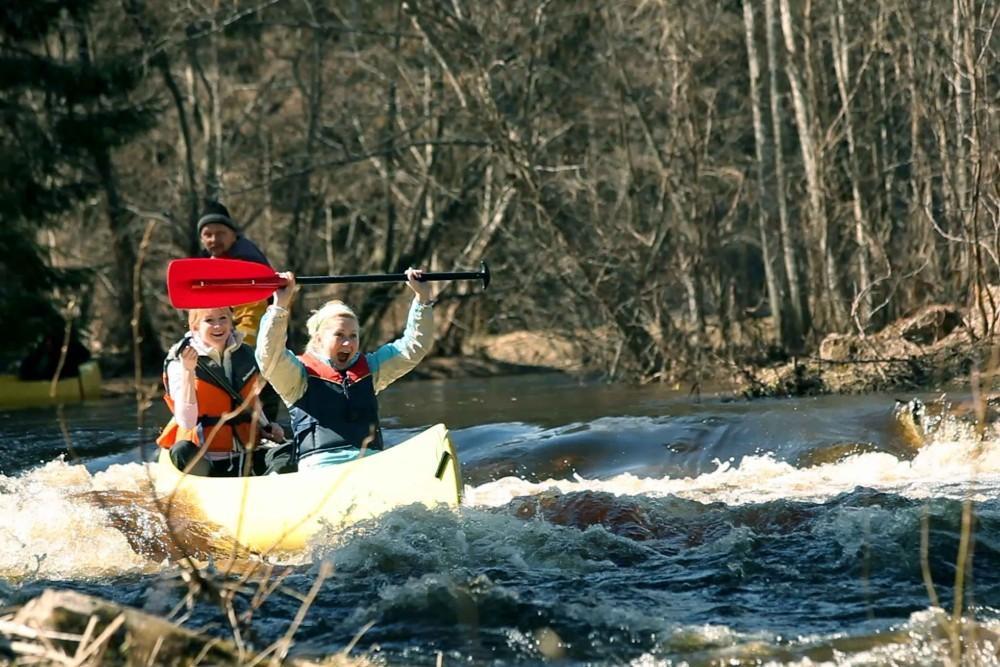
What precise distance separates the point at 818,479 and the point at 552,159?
958 centimetres

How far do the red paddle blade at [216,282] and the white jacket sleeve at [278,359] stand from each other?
0.46 m

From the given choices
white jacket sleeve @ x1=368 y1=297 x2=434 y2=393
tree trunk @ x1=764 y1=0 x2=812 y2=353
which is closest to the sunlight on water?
white jacket sleeve @ x1=368 y1=297 x2=434 y2=393

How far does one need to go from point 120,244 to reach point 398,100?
13.5ft

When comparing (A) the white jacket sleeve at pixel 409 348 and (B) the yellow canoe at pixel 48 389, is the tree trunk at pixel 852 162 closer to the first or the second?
(A) the white jacket sleeve at pixel 409 348

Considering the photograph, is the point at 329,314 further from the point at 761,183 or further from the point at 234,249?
the point at 761,183

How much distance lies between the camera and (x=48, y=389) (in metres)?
16.1

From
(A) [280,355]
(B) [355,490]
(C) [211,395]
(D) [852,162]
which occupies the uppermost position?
(D) [852,162]

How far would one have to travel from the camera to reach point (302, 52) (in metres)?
19.6

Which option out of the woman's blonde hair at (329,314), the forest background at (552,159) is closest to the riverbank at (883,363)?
the forest background at (552,159)

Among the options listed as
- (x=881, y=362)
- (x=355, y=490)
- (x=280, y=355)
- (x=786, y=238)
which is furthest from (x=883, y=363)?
(x=355, y=490)

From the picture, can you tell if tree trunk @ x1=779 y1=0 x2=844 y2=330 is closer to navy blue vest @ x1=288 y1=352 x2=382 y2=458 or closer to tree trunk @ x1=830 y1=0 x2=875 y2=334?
tree trunk @ x1=830 y1=0 x2=875 y2=334

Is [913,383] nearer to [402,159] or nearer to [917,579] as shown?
[917,579]

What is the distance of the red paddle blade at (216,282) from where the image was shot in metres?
7.00

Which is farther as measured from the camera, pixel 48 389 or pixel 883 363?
pixel 48 389
